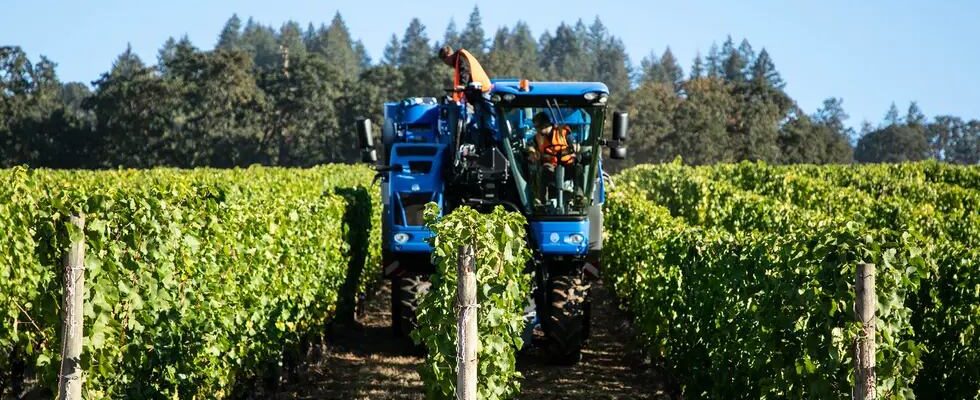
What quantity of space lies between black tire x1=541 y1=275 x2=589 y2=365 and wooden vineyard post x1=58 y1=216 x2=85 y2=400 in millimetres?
5529

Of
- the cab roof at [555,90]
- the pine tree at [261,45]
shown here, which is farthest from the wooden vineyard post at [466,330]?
the pine tree at [261,45]

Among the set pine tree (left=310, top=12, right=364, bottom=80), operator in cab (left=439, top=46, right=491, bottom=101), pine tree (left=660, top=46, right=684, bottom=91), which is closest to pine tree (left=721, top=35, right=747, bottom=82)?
pine tree (left=660, top=46, right=684, bottom=91)

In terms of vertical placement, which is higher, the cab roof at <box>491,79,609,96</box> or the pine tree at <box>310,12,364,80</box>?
the pine tree at <box>310,12,364,80</box>

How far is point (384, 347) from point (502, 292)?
513 cm

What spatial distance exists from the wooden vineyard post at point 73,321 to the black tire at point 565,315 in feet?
18.1

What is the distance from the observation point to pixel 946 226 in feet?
44.2

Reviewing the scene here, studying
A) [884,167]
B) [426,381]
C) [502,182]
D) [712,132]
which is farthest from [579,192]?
[712,132]

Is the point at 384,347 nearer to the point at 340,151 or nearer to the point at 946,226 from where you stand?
the point at 946,226

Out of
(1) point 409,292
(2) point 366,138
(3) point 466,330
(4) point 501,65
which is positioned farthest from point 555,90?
(4) point 501,65

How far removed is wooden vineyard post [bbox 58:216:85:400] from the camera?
622 centimetres

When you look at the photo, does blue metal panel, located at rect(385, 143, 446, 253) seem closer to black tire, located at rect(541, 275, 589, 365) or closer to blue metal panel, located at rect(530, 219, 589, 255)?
blue metal panel, located at rect(530, 219, 589, 255)

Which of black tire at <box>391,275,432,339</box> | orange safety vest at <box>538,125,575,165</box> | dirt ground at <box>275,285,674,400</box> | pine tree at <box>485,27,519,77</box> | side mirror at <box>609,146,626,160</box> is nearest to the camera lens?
dirt ground at <box>275,285,674,400</box>

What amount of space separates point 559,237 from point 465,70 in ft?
8.54

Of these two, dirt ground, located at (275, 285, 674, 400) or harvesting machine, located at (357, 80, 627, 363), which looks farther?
harvesting machine, located at (357, 80, 627, 363)
